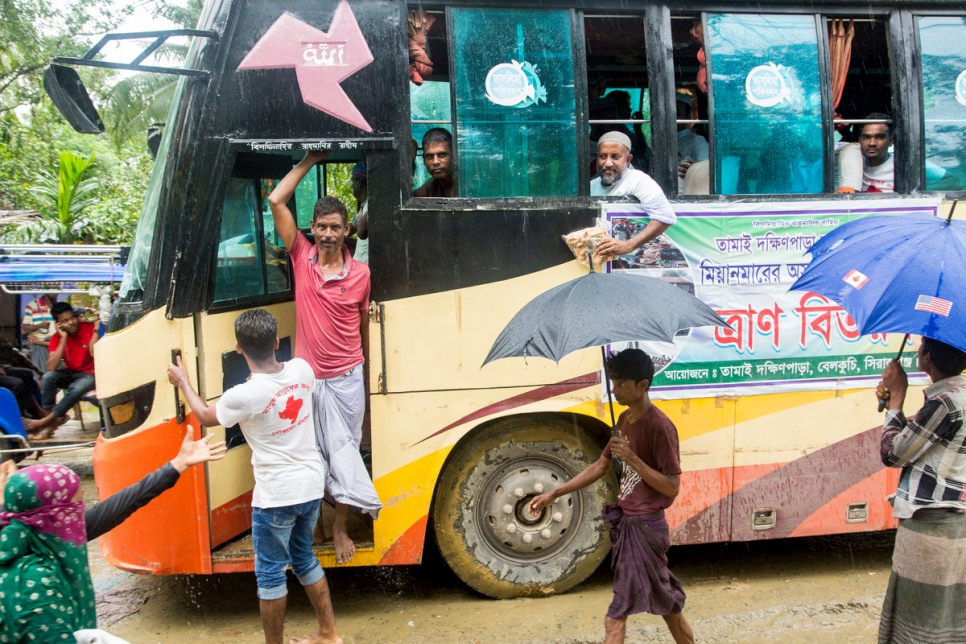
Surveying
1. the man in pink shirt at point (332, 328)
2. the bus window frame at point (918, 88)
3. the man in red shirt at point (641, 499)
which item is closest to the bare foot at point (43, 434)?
the man in pink shirt at point (332, 328)

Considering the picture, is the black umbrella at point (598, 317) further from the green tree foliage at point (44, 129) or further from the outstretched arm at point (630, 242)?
the green tree foliage at point (44, 129)

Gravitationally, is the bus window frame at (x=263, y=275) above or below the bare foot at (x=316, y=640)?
above

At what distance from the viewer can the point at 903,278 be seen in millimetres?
2764

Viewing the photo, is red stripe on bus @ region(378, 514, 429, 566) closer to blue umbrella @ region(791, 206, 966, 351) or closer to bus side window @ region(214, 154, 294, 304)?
bus side window @ region(214, 154, 294, 304)

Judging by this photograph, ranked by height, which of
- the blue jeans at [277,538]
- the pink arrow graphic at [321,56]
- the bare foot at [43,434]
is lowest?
the bare foot at [43,434]

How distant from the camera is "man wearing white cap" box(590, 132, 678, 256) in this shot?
170 inches

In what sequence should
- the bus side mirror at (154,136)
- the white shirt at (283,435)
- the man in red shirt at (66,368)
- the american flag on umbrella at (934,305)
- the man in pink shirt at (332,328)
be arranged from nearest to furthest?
1. the american flag on umbrella at (934,305)
2. the white shirt at (283,435)
3. the man in pink shirt at (332,328)
4. the bus side mirror at (154,136)
5. the man in red shirt at (66,368)

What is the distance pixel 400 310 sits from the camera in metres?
4.25

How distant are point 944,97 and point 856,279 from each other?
100 inches

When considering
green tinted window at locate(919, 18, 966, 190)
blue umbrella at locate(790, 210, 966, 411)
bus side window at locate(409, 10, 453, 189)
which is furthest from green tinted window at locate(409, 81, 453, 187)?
green tinted window at locate(919, 18, 966, 190)

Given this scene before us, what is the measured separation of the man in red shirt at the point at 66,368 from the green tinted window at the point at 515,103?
262 inches

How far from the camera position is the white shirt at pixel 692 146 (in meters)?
4.74

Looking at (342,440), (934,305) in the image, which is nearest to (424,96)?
(342,440)

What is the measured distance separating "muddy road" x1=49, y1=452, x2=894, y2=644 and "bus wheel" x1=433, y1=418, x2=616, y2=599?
173 millimetres
